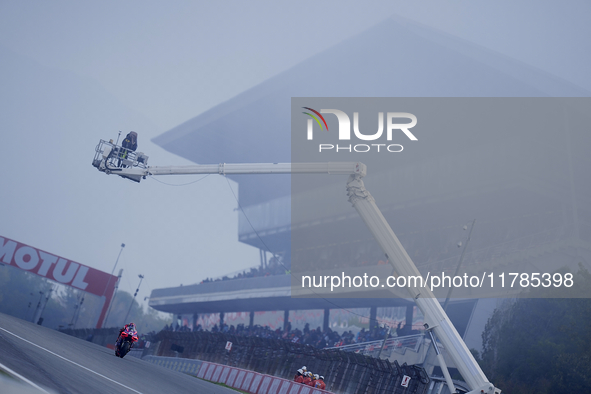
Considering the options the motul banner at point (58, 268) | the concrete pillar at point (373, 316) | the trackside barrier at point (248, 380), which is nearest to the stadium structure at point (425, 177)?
the concrete pillar at point (373, 316)

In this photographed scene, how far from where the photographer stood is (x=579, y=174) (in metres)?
41.3

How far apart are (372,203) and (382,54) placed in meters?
40.6

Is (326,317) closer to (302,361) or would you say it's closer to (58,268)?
(302,361)

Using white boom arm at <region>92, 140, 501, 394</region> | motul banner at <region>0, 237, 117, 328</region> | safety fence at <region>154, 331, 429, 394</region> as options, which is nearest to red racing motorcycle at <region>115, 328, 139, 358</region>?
white boom arm at <region>92, 140, 501, 394</region>

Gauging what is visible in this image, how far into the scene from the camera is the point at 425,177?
46.6m

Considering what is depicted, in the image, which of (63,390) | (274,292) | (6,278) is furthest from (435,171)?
(6,278)

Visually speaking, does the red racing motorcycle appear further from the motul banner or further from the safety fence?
the motul banner

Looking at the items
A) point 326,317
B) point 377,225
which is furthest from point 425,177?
point 377,225

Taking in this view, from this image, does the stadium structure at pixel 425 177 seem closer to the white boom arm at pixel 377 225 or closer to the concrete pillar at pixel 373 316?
the concrete pillar at pixel 373 316

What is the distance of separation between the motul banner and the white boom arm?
1867 inches

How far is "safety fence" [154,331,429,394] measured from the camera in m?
18.6

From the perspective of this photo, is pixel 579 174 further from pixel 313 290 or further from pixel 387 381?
pixel 387 381

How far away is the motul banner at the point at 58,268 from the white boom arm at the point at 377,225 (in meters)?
47.4

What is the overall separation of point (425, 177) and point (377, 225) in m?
33.2
